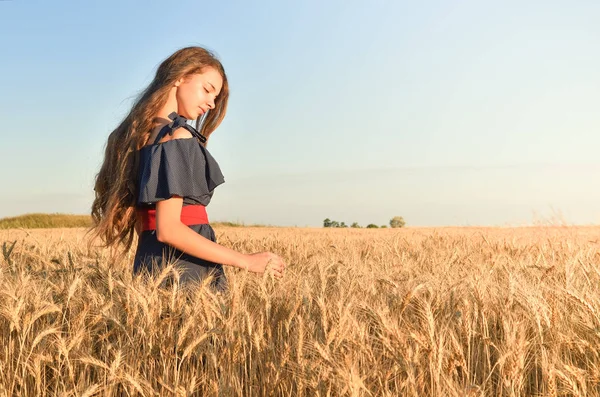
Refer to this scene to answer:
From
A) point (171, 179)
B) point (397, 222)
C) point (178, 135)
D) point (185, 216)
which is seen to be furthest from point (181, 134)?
point (397, 222)

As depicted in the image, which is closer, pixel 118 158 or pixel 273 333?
pixel 273 333

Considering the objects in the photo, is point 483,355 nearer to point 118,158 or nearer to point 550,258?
point 118,158

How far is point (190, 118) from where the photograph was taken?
283 centimetres

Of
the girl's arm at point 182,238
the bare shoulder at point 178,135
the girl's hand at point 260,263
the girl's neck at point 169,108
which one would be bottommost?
the girl's hand at point 260,263

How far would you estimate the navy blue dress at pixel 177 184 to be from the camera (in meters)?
2.47

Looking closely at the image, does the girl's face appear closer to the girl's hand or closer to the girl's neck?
the girl's neck

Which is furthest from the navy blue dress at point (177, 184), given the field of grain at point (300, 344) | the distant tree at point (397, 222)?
the distant tree at point (397, 222)

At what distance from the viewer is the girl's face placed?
2820 mm

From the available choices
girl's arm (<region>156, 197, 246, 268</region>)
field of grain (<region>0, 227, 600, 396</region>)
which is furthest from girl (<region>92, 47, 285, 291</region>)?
field of grain (<region>0, 227, 600, 396</region>)

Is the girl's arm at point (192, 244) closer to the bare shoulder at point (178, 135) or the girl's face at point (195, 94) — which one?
the bare shoulder at point (178, 135)

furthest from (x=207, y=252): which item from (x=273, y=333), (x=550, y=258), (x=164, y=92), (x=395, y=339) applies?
(x=550, y=258)

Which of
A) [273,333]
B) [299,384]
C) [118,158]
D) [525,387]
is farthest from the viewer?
[118,158]

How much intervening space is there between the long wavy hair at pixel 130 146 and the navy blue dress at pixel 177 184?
2.8 inches

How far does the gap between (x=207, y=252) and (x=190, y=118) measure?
73 cm
